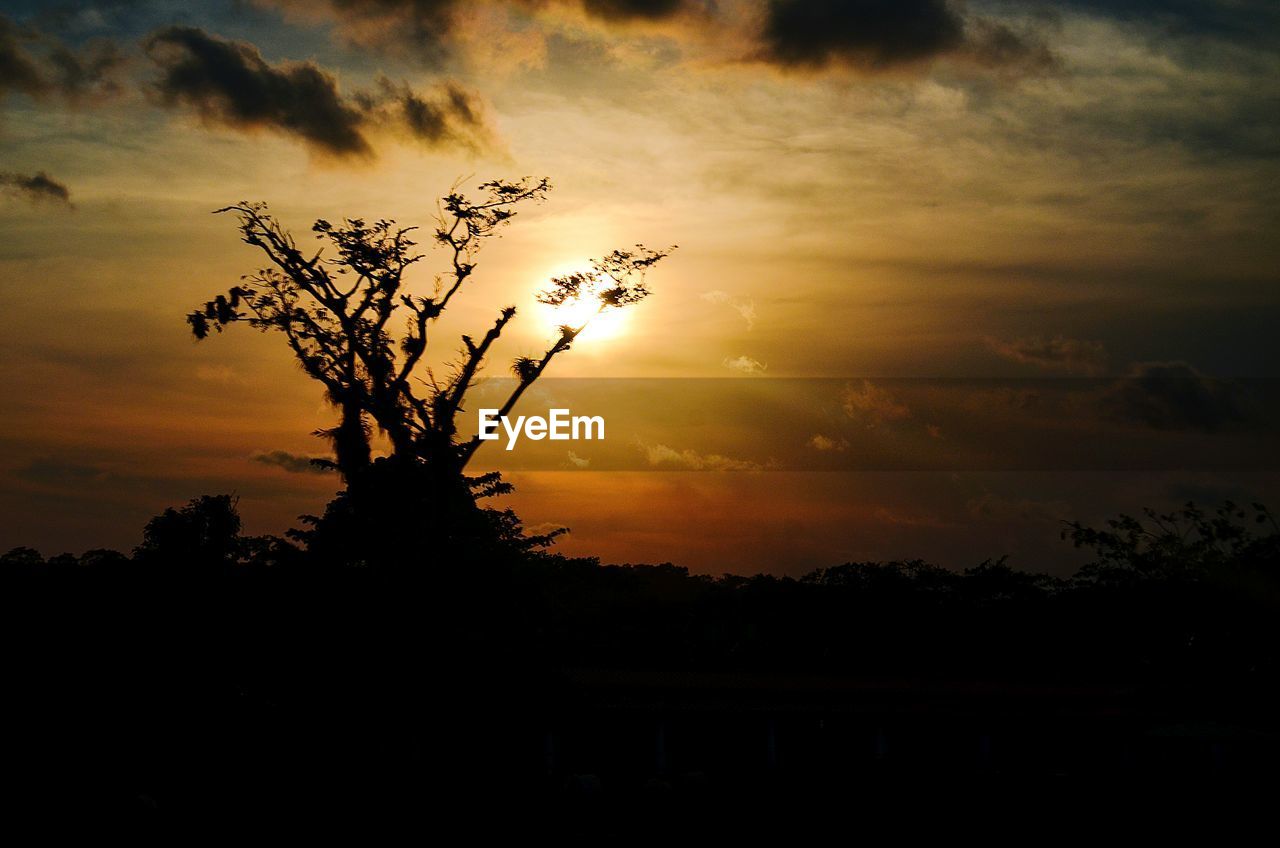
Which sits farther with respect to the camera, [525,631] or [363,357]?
[363,357]

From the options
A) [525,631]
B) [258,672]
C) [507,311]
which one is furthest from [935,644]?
[258,672]

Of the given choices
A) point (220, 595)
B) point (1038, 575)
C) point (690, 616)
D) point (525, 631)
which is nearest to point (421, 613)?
point (525, 631)

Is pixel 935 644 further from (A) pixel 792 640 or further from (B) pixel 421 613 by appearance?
(B) pixel 421 613

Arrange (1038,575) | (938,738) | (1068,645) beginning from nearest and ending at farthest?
(938,738) → (1068,645) → (1038,575)

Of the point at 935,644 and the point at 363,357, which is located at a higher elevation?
the point at 363,357

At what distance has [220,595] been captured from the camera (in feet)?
95.0

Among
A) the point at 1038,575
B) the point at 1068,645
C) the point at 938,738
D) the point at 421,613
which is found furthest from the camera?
the point at 1038,575

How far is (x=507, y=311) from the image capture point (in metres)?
41.1

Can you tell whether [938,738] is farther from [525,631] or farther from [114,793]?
[114,793]

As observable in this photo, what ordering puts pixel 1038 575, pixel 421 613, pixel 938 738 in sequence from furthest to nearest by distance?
pixel 1038 575 < pixel 938 738 < pixel 421 613

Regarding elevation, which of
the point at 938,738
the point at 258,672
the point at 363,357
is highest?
the point at 363,357

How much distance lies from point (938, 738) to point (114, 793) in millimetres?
23430

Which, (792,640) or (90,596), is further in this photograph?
(792,640)

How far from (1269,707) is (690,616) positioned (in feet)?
65.4
